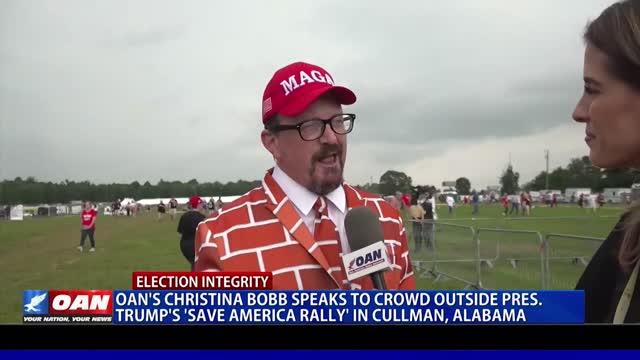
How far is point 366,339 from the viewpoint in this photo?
173cm

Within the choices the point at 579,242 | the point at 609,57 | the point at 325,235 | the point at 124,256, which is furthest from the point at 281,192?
the point at 579,242

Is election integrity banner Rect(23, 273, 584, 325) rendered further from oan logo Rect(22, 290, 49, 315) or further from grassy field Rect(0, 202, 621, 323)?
grassy field Rect(0, 202, 621, 323)

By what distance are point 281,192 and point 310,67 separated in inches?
17.9

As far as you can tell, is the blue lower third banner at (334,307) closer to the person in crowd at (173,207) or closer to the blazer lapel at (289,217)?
the blazer lapel at (289,217)

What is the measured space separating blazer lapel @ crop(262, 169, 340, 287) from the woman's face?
3.08 feet

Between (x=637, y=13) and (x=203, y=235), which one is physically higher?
(x=637, y=13)

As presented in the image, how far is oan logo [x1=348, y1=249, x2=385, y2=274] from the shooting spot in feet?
5.70

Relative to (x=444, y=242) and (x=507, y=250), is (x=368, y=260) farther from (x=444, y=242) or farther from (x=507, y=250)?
(x=444, y=242)

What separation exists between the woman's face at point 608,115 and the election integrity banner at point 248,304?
1.52ft

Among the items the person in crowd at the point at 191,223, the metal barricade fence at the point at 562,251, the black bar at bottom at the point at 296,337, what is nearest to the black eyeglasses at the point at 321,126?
the person in crowd at the point at 191,223

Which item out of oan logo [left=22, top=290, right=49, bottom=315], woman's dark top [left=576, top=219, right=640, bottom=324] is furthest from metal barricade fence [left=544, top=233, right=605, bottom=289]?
oan logo [left=22, top=290, right=49, bottom=315]

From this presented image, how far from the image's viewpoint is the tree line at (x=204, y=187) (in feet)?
5.83

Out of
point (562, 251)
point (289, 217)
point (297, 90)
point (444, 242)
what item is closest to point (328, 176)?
point (289, 217)

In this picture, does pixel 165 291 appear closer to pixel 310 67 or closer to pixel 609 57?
pixel 310 67
